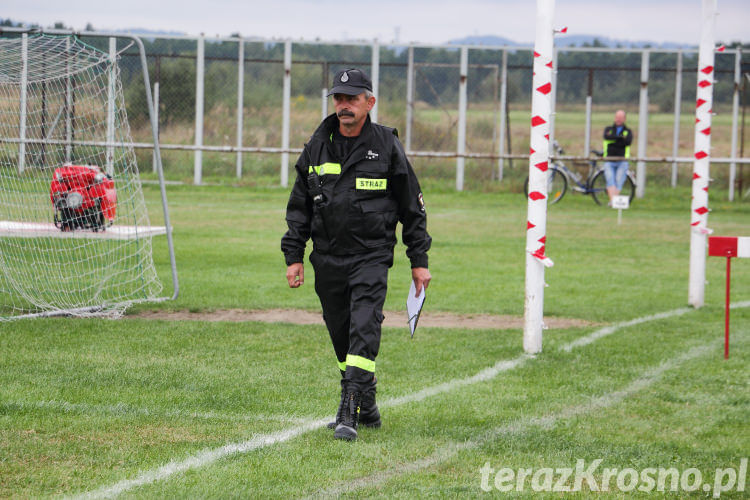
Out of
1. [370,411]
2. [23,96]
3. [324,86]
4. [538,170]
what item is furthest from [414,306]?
[324,86]

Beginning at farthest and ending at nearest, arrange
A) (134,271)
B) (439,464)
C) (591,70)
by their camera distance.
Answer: (591,70) < (134,271) < (439,464)

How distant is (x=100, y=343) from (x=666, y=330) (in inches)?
212

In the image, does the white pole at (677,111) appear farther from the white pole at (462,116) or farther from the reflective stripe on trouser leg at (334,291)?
the reflective stripe on trouser leg at (334,291)

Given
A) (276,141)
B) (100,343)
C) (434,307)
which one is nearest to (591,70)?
(276,141)

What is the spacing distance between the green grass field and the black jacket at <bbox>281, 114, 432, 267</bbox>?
1.14m

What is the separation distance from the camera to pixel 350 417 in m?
6.03

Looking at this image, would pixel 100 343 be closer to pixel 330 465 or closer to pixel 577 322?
pixel 330 465

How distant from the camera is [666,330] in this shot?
10.3 meters

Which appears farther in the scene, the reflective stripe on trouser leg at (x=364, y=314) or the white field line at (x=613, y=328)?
the white field line at (x=613, y=328)

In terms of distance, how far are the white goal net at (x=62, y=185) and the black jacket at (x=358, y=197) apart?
186 inches

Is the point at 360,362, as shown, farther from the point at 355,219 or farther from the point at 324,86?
the point at 324,86

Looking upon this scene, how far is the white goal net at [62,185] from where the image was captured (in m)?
11.2

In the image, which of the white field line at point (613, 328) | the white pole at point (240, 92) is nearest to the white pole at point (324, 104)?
the white pole at point (240, 92)

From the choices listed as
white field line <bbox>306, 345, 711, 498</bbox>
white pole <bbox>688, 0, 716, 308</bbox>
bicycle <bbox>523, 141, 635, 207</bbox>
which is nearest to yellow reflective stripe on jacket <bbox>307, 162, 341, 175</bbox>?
white field line <bbox>306, 345, 711, 498</bbox>
